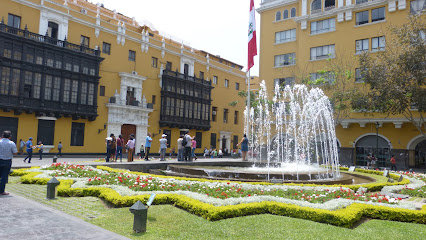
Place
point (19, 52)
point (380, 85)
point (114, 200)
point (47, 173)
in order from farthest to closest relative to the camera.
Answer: point (19, 52) < point (380, 85) < point (47, 173) < point (114, 200)

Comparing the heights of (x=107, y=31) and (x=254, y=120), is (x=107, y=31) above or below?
above

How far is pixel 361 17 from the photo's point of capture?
29.6 m

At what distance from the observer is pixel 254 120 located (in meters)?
36.4

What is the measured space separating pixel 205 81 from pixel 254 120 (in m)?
9.12

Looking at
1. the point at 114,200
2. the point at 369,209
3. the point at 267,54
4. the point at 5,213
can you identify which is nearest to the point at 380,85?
the point at 267,54

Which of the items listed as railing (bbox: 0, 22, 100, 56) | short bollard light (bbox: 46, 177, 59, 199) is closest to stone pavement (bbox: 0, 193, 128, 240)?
short bollard light (bbox: 46, 177, 59, 199)

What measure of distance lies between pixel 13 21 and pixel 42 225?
2582cm

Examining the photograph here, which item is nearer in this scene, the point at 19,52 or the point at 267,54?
the point at 19,52

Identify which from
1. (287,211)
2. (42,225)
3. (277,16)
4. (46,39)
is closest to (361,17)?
(277,16)

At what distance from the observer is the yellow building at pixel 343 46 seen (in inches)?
1069

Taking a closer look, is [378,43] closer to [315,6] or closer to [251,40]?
[315,6]

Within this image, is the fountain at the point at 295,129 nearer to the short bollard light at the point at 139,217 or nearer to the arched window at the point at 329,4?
the short bollard light at the point at 139,217

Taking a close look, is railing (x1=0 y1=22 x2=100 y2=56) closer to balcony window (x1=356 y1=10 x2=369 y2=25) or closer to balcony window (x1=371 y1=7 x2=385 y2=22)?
balcony window (x1=356 y1=10 x2=369 y2=25)

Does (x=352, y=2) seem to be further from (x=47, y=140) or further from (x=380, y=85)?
(x=47, y=140)
